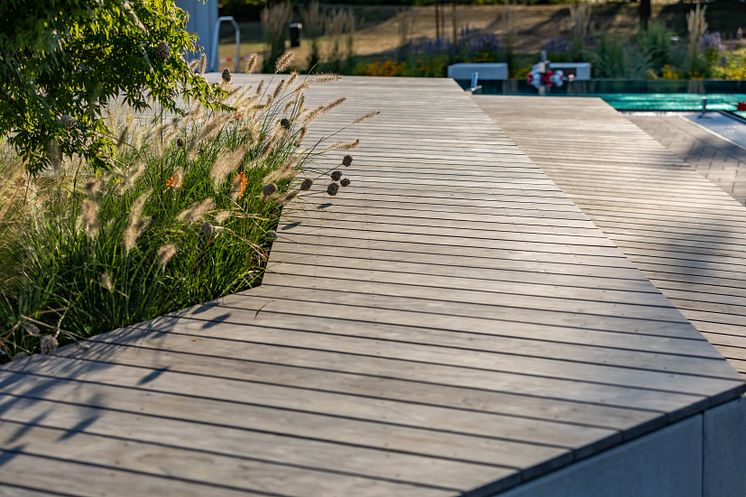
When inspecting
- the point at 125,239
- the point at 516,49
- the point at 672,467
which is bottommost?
the point at 672,467

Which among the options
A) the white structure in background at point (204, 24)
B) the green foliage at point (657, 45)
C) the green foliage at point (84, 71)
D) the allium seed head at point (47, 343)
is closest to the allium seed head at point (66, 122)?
the green foliage at point (84, 71)

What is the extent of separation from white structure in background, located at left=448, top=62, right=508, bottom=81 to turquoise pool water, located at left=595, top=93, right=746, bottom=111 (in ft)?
4.71

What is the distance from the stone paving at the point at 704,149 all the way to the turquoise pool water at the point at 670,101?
6.66ft

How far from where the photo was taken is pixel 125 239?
2738 mm

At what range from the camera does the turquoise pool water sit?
12.6 meters

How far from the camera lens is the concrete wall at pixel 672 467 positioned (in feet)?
7.60

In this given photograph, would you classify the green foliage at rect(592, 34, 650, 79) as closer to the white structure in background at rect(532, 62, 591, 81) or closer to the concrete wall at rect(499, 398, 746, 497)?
the white structure in background at rect(532, 62, 591, 81)

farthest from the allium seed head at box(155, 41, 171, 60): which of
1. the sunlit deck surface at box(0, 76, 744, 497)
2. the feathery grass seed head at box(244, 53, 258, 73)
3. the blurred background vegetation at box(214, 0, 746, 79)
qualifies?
the blurred background vegetation at box(214, 0, 746, 79)

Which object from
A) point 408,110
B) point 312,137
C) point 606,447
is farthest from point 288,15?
point 606,447

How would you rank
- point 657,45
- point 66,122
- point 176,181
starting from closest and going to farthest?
1. point 66,122
2. point 176,181
3. point 657,45

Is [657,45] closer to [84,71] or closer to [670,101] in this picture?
[670,101]

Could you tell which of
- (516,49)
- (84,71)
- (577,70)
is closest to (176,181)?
(84,71)

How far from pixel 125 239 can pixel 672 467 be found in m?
1.57

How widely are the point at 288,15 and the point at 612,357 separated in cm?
1257
